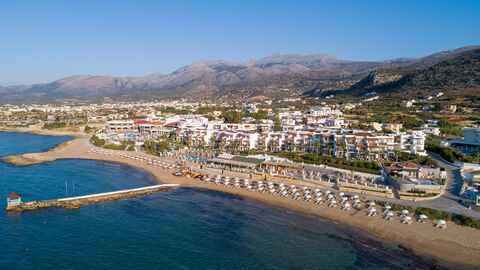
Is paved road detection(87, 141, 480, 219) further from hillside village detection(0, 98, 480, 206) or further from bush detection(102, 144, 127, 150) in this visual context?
bush detection(102, 144, 127, 150)

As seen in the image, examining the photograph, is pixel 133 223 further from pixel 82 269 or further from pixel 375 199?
pixel 375 199

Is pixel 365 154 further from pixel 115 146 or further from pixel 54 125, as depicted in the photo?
pixel 54 125

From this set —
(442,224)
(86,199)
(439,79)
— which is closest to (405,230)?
(442,224)

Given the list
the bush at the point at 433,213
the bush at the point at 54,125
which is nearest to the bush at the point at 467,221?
the bush at the point at 433,213

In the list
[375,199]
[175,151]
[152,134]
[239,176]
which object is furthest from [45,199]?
[152,134]

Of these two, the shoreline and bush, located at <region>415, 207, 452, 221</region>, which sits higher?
the shoreline

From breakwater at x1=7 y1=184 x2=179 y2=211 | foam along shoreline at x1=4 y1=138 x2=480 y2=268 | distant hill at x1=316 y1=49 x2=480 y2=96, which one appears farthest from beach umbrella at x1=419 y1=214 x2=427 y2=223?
distant hill at x1=316 y1=49 x2=480 y2=96
